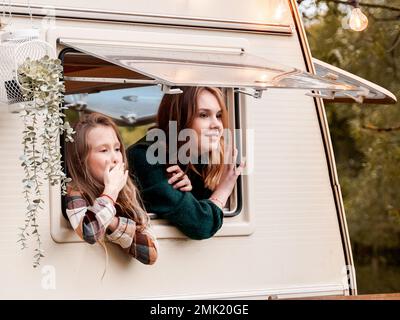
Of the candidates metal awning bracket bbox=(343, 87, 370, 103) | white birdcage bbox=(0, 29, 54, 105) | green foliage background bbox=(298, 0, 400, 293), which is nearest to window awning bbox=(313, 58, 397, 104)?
metal awning bracket bbox=(343, 87, 370, 103)

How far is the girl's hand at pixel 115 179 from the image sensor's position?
4791 millimetres

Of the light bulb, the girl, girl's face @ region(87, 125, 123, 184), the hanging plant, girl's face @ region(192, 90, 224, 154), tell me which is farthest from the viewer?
the light bulb

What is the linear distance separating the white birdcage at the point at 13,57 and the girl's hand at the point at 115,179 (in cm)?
57

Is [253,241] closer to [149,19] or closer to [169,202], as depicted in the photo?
[169,202]

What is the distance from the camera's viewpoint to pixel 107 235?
4.78 meters

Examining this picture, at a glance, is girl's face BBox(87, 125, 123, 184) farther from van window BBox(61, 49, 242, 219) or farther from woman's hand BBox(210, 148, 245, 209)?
woman's hand BBox(210, 148, 245, 209)

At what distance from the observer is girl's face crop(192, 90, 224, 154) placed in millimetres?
5121

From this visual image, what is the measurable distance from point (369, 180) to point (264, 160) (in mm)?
5824

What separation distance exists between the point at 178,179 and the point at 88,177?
0.47 meters

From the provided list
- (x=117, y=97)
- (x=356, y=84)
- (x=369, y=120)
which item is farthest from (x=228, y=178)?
(x=369, y=120)

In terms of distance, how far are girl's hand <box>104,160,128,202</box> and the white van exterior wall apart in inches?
10.5

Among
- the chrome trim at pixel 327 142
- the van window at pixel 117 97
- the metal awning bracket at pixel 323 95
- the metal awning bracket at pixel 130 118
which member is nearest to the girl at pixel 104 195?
the van window at pixel 117 97

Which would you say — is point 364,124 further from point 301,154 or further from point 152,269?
point 152,269
